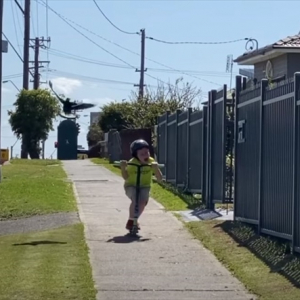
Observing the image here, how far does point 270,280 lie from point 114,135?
2861 centimetres

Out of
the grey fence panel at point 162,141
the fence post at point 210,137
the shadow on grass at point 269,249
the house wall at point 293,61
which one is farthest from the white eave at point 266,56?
the shadow on grass at point 269,249

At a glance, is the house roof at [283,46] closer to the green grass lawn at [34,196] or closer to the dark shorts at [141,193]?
the green grass lawn at [34,196]

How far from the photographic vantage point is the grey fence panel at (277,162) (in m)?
11.0

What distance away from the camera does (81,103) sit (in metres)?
55.8

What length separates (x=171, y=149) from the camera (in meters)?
23.2

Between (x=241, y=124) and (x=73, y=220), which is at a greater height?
(x=241, y=124)

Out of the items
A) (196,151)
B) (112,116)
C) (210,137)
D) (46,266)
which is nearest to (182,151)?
(196,151)

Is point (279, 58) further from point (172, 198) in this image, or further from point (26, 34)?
point (26, 34)

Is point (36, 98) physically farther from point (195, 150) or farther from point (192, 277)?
point (192, 277)

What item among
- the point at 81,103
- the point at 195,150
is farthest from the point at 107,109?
the point at 195,150

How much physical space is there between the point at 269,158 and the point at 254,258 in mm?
1633

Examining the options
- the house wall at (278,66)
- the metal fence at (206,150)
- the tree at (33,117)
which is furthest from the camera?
the tree at (33,117)

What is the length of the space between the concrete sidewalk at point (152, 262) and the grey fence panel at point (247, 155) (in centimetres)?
97

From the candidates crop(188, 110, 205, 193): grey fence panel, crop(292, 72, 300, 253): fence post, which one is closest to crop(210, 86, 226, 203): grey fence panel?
crop(188, 110, 205, 193): grey fence panel
